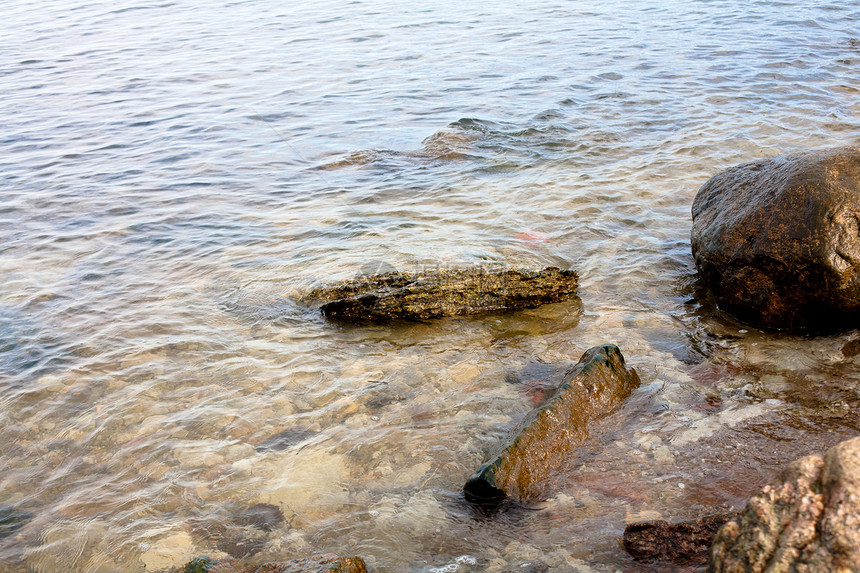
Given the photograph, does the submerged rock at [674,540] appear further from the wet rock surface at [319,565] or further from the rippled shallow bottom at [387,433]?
the wet rock surface at [319,565]

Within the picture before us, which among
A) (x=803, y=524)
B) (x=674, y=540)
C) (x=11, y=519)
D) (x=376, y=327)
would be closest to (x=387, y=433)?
(x=376, y=327)

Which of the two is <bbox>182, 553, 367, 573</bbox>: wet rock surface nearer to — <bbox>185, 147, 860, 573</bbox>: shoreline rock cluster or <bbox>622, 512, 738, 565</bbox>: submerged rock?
<bbox>185, 147, 860, 573</bbox>: shoreline rock cluster

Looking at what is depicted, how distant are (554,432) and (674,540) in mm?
972

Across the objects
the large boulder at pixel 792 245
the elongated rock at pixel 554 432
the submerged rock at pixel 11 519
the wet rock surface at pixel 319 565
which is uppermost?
the large boulder at pixel 792 245

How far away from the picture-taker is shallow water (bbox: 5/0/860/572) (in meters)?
3.48

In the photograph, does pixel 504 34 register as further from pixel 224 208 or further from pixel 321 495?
pixel 321 495

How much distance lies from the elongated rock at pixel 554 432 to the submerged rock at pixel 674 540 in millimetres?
572

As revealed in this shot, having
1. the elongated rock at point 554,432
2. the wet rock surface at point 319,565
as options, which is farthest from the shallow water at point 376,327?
the wet rock surface at point 319,565

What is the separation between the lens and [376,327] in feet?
17.5

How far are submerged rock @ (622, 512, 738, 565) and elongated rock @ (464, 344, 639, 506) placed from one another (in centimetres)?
57

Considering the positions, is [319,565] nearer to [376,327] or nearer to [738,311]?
[376,327]

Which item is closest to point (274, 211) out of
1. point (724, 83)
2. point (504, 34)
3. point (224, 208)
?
point (224, 208)

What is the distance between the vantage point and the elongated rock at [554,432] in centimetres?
339

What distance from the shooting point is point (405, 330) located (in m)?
5.27
